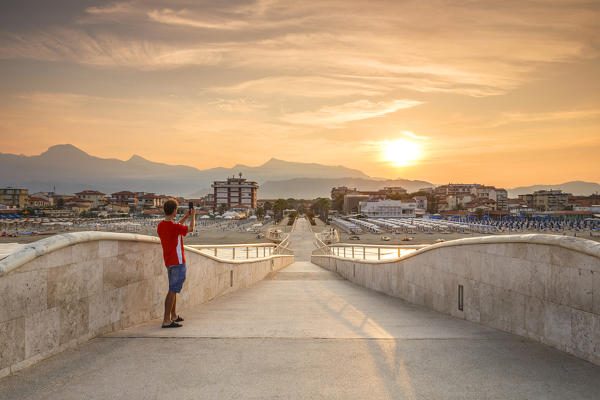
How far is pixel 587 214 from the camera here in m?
150

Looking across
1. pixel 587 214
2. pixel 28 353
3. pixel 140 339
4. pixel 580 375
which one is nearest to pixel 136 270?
pixel 140 339

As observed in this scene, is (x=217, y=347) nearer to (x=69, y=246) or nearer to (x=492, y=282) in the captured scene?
(x=69, y=246)

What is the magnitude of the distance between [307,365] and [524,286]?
8.86 feet

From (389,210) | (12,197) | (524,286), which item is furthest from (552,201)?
(12,197)

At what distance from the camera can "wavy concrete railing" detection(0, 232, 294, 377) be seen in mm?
3443

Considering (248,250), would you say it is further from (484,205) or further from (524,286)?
(484,205)

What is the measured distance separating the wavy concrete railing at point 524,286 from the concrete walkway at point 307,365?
8.1 inches

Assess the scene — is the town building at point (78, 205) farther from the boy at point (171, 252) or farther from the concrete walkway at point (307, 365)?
the concrete walkway at point (307, 365)

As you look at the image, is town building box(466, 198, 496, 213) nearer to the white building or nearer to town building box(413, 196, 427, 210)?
town building box(413, 196, 427, 210)

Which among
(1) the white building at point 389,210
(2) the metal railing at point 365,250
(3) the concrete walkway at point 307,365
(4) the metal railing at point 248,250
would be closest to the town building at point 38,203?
(1) the white building at point 389,210

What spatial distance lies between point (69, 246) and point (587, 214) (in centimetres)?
18565

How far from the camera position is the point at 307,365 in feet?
11.7

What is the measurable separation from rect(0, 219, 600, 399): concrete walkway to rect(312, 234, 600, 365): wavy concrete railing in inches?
8.1

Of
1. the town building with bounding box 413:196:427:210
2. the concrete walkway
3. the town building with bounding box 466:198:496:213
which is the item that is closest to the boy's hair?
the concrete walkway
